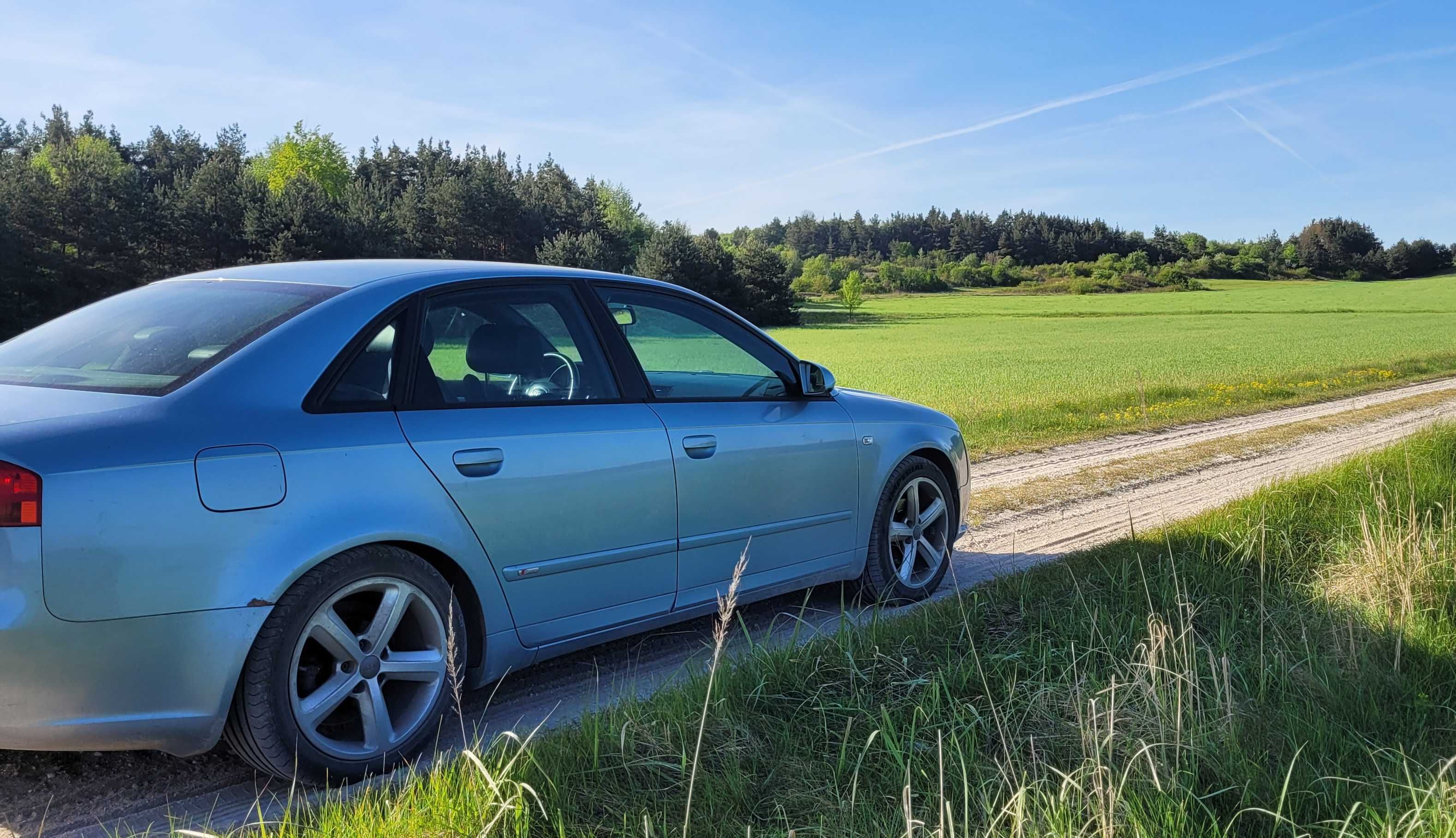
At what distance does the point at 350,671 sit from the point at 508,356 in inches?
49.0

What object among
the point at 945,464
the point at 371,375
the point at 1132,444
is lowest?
the point at 1132,444

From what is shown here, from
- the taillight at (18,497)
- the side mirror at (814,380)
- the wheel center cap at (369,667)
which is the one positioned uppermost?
the side mirror at (814,380)

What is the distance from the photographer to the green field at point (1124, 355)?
1440cm

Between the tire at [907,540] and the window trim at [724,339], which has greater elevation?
the window trim at [724,339]

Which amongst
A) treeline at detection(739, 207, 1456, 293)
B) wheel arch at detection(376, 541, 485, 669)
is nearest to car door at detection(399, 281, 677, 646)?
wheel arch at detection(376, 541, 485, 669)

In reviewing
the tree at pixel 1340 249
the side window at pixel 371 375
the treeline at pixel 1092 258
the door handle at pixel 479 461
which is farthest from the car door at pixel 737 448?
the tree at pixel 1340 249

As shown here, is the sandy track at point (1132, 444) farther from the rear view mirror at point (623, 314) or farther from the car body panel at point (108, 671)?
the car body panel at point (108, 671)

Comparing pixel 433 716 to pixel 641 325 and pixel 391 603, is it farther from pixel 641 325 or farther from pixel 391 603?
pixel 641 325

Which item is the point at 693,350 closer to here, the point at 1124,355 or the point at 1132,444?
the point at 1132,444

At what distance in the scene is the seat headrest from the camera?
12.2 feet

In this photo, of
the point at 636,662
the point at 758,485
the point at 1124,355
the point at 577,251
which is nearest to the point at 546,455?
the point at 758,485

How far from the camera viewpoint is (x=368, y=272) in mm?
3672

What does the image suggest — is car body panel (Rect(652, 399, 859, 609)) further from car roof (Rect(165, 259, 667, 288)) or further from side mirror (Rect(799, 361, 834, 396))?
car roof (Rect(165, 259, 667, 288))

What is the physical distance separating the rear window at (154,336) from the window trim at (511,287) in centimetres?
29
